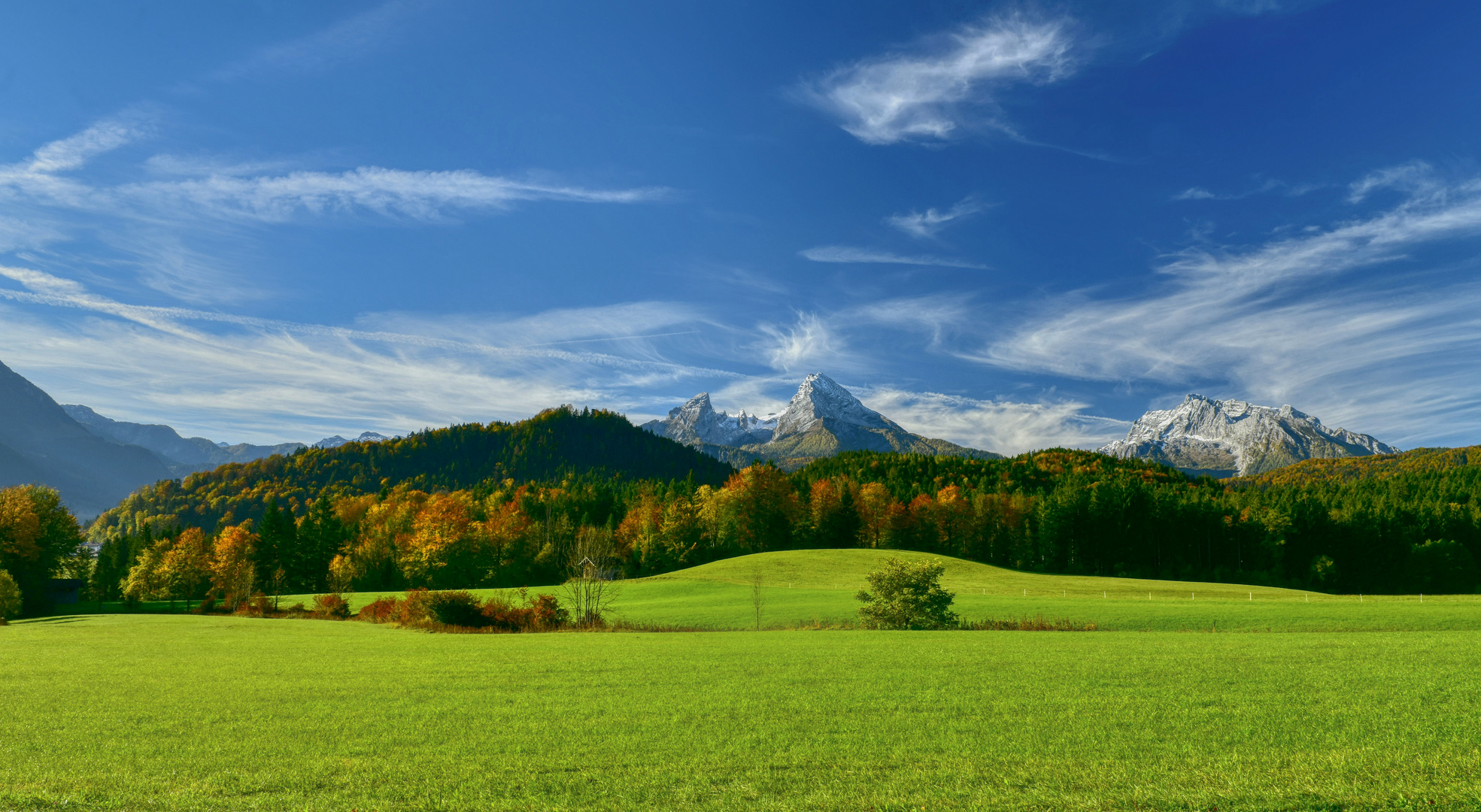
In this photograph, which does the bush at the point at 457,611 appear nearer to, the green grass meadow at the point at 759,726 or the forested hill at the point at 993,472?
the green grass meadow at the point at 759,726

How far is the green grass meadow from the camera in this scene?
11.3 m

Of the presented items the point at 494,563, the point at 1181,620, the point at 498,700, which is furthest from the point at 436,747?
the point at 494,563

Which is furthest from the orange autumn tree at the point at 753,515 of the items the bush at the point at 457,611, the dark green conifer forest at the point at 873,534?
the bush at the point at 457,611

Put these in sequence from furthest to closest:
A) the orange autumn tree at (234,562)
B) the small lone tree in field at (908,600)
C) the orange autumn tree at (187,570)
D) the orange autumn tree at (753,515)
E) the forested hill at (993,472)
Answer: the forested hill at (993,472)
the orange autumn tree at (753,515)
the orange autumn tree at (187,570)
the orange autumn tree at (234,562)
the small lone tree in field at (908,600)

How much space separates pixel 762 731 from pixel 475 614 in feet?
138

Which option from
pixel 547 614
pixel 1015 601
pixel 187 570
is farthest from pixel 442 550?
pixel 1015 601

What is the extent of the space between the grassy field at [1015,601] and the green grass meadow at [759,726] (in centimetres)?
1479

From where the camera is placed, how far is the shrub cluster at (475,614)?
50.4 metres

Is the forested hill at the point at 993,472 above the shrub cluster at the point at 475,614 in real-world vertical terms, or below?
above

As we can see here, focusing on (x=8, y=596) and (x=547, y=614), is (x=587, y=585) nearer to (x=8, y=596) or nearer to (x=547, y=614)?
(x=547, y=614)

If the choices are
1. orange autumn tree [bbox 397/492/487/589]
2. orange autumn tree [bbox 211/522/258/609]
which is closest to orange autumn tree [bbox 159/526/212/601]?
orange autumn tree [bbox 211/522/258/609]

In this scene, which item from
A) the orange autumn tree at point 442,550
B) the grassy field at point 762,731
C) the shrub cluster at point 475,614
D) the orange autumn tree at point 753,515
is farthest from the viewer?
the orange autumn tree at point 753,515

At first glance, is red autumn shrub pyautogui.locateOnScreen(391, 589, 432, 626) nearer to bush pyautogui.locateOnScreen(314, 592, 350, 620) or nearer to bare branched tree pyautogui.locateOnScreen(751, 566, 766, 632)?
bush pyautogui.locateOnScreen(314, 592, 350, 620)

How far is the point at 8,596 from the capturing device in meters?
66.4
